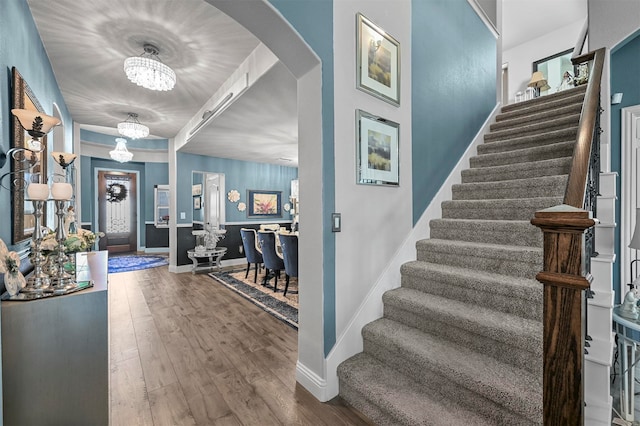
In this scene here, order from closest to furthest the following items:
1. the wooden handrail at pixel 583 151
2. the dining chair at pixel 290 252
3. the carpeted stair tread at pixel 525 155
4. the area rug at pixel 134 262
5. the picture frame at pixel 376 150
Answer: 1. the wooden handrail at pixel 583 151
2. the picture frame at pixel 376 150
3. the carpeted stair tread at pixel 525 155
4. the dining chair at pixel 290 252
5. the area rug at pixel 134 262

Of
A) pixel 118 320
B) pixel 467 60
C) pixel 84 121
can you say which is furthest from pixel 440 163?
pixel 84 121

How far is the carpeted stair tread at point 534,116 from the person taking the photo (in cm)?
325

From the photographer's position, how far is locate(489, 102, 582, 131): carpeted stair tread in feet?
10.7

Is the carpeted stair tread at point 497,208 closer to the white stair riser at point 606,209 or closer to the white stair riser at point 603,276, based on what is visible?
the white stair riser at point 606,209

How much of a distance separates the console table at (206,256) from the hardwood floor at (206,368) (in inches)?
67.7

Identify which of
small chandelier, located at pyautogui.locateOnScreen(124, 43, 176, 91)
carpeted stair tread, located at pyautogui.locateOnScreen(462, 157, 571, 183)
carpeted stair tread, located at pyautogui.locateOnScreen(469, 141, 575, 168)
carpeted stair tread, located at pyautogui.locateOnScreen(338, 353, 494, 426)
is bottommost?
carpeted stair tread, located at pyautogui.locateOnScreen(338, 353, 494, 426)

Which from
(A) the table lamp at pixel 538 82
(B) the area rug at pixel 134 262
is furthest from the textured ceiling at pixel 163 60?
(A) the table lamp at pixel 538 82

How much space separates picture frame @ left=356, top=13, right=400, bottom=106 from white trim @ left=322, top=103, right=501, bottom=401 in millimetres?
1172

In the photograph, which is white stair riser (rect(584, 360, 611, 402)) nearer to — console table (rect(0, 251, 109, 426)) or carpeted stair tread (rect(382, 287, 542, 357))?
carpeted stair tread (rect(382, 287, 542, 357))

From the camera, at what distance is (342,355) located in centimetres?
200

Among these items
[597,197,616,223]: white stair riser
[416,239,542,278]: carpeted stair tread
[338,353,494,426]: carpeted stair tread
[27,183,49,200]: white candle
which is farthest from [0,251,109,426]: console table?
[597,197,616,223]: white stair riser

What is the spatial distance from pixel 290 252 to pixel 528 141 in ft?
10.6

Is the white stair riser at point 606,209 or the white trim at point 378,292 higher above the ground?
the white stair riser at point 606,209

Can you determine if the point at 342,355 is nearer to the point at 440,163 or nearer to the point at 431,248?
the point at 431,248
